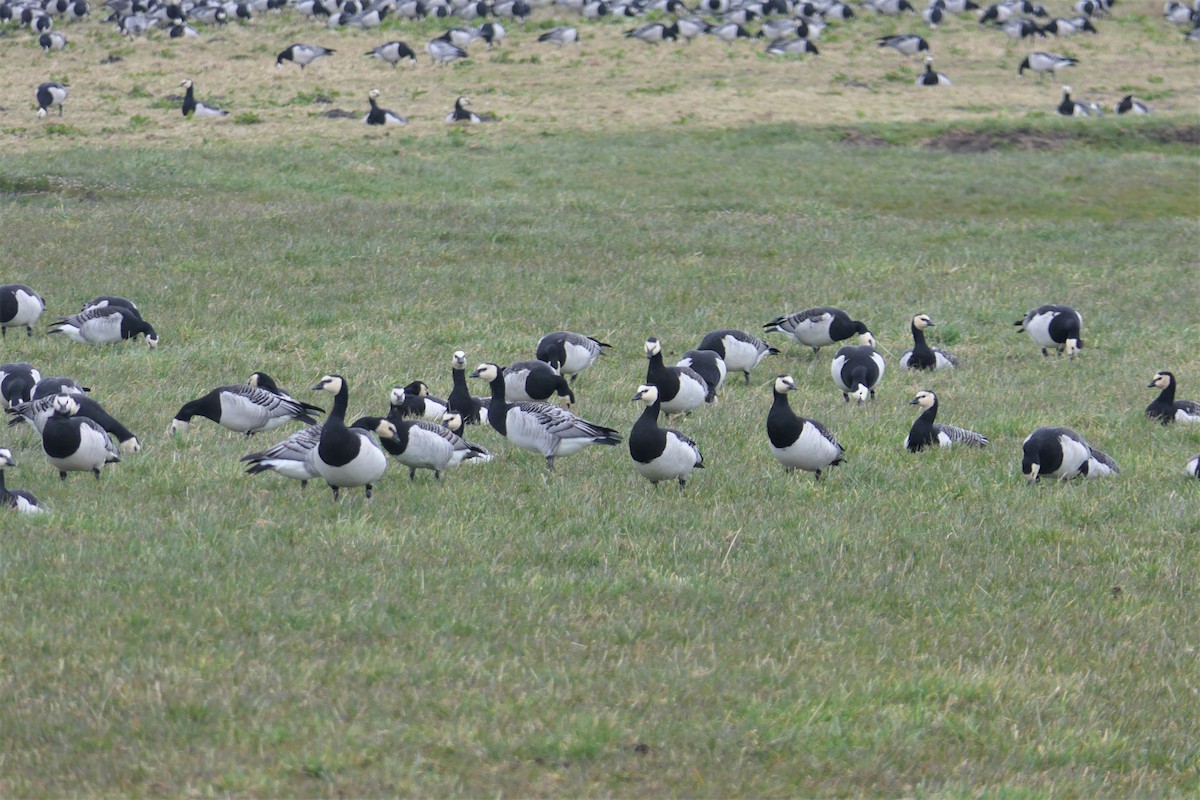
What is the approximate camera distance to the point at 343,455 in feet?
36.0

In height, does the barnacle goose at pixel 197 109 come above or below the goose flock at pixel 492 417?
below

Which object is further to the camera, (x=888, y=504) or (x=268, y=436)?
(x=268, y=436)

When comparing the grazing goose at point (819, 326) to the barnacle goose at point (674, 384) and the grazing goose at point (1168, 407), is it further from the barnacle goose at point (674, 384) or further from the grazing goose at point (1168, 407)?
the grazing goose at point (1168, 407)

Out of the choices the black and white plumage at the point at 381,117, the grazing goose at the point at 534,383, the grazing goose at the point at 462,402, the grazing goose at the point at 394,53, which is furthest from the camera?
the grazing goose at the point at 394,53

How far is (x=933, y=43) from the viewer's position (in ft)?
194

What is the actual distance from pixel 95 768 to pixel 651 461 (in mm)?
6086

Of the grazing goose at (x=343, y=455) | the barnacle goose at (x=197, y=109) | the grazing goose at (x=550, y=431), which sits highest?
the grazing goose at (x=343, y=455)

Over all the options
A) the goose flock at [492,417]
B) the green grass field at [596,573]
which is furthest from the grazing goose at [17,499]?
the green grass field at [596,573]

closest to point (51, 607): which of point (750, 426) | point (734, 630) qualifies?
point (734, 630)

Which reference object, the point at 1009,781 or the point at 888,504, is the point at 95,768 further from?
the point at 888,504

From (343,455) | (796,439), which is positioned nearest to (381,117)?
(796,439)

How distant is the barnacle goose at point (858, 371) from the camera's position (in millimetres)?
17125

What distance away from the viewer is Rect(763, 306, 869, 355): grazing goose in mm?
19755

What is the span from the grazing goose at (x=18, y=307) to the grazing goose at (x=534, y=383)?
7.41m
